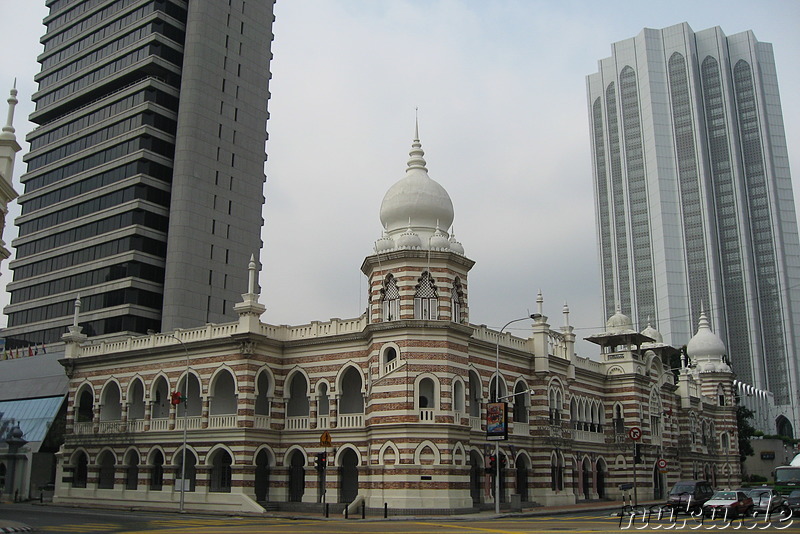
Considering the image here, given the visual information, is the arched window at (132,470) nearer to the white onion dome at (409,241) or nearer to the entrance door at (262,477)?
the entrance door at (262,477)

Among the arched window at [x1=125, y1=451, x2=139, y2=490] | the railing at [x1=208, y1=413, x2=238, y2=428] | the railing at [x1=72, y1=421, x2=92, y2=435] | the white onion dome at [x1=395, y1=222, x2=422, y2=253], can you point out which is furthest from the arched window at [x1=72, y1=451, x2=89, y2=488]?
the white onion dome at [x1=395, y1=222, x2=422, y2=253]

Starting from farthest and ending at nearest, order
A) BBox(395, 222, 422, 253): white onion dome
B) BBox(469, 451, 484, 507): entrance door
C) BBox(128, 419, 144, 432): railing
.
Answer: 1. BBox(128, 419, 144, 432): railing
2. BBox(469, 451, 484, 507): entrance door
3. BBox(395, 222, 422, 253): white onion dome

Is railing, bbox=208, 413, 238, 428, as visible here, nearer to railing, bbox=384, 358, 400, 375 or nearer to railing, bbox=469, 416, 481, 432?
railing, bbox=384, 358, 400, 375

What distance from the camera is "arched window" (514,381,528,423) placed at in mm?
50622

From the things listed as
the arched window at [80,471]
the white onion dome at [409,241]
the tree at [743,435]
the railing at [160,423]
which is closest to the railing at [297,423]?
the railing at [160,423]

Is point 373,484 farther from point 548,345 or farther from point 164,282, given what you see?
point 164,282

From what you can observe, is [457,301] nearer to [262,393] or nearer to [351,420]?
[351,420]

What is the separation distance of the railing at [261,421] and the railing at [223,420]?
3.70ft

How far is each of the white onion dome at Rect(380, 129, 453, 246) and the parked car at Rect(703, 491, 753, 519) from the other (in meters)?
19.9

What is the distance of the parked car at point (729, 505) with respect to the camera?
34.4 meters

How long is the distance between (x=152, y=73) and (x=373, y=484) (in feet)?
190

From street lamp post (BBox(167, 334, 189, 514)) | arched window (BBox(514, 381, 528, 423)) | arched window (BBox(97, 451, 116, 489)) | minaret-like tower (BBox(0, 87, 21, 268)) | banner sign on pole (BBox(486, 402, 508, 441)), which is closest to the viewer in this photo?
minaret-like tower (BBox(0, 87, 21, 268))

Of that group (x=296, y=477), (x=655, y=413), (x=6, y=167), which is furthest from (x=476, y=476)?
(x=6, y=167)

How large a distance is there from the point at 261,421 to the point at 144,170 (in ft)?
138
